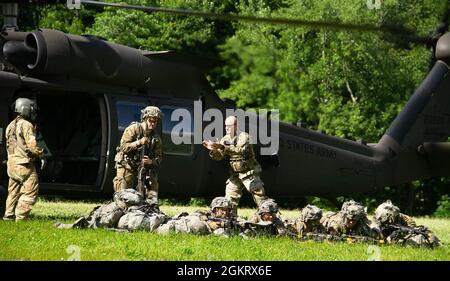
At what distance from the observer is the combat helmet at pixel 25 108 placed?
11961mm

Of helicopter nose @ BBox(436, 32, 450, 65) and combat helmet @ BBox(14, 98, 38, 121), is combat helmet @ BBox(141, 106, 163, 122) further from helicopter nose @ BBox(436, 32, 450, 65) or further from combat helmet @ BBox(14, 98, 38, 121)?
helicopter nose @ BBox(436, 32, 450, 65)

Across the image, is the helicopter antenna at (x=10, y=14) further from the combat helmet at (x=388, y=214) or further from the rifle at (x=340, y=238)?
the combat helmet at (x=388, y=214)

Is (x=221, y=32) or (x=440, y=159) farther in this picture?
(x=440, y=159)

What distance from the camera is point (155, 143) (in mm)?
12328

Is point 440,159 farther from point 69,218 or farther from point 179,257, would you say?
point 179,257

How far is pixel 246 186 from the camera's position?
12531mm

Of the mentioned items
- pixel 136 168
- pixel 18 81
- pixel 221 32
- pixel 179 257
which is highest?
pixel 221 32

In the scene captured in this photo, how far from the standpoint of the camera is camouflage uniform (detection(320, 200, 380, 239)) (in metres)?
11.1

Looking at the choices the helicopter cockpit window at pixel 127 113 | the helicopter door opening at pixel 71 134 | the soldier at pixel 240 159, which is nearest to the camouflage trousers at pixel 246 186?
the soldier at pixel 240 159

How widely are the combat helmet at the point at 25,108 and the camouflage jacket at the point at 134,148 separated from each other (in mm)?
1188

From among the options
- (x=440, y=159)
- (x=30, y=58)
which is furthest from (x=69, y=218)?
(x=440, y=159)

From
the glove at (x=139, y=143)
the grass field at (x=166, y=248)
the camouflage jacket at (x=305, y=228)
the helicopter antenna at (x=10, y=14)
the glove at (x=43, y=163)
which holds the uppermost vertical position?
the helicopter antenna at (x=10, y=14)

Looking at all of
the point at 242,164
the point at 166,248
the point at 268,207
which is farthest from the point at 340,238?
the point at 166,248
